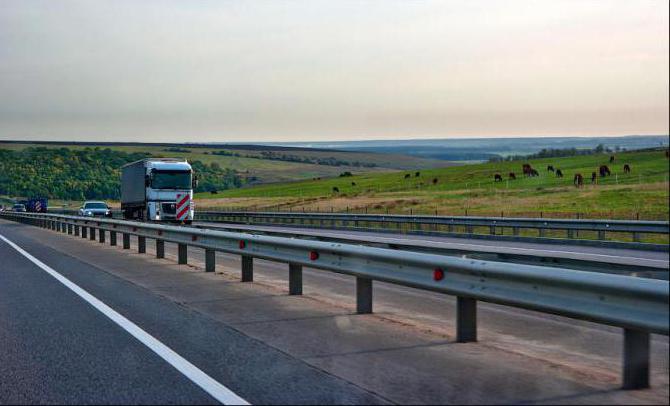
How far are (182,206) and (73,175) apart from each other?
100 metres

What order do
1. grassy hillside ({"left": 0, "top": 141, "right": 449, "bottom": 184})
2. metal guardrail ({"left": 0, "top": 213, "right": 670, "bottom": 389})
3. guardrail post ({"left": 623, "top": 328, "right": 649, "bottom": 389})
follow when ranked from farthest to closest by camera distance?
grassy hillside ({"left": 0, "top": 141, "right": 449, "bottom": 184}) < guardrail post ({"left": 623, "top": 328, "right": 649, "bottom": 389}) < metal guardrail ({"left": 0, "top": 213, "right": 670, "bottom": 389})

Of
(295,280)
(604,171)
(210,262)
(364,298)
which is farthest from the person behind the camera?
(210,262)

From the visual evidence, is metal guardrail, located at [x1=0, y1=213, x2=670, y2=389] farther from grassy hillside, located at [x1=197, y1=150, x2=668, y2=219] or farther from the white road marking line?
the white road marking line

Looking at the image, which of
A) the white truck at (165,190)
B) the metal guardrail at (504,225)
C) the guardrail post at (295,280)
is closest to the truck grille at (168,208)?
the white truck at (165,190)

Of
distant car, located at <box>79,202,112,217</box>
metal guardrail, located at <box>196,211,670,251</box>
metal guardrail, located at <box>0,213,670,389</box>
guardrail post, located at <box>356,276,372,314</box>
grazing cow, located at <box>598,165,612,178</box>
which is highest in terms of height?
grazing cow, located at <box>598,165,612,178</box>

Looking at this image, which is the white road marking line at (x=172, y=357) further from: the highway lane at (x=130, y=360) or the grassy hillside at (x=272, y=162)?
the grassy hillside at (x=272, y=162)

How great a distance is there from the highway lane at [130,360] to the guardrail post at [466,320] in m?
1.85

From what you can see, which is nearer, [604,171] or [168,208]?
[604,171]

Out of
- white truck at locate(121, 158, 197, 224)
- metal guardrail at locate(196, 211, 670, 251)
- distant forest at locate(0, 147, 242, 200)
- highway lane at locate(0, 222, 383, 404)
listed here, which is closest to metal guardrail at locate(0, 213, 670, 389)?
highway lane at locate(0, 222, 383, 404)

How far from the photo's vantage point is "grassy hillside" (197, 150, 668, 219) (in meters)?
10.8

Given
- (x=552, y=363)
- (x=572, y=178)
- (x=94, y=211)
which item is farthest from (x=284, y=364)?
(x=94, y=211)

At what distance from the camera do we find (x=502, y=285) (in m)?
8.52

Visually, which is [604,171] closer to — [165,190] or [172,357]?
[172,357]

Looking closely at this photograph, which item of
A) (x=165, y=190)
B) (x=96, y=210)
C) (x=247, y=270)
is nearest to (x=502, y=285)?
(x=247, y=270)
